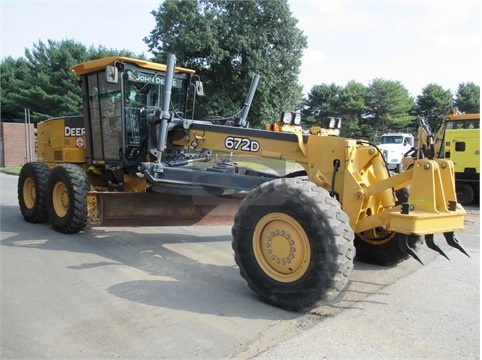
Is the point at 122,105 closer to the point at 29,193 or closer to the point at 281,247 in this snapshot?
the point at 29,193

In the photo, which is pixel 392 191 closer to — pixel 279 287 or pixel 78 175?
pixel 279 287

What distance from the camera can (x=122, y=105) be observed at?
7.08m

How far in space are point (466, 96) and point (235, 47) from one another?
40421 millimetres

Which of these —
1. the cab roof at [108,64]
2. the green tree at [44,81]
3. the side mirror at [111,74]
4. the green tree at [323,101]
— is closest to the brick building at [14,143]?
the green tree at [44,81]

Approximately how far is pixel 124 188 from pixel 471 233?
6426mm

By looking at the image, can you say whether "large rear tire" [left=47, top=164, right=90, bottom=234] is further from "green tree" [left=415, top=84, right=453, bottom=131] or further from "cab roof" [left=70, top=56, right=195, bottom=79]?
"green tree" [left=415, top=84, right=453, bottom=131]

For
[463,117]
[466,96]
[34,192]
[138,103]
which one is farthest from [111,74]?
[466,96]

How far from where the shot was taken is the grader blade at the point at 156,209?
21.3 feet

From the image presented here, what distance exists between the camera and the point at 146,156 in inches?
286

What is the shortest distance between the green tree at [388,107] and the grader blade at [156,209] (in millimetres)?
51259

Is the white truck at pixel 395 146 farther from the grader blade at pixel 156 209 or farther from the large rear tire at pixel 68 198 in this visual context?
the large rear tire at pixel 68 198

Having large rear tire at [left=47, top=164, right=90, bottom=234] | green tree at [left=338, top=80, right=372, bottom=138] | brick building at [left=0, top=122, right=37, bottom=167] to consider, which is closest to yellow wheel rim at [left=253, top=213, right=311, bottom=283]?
large rear tire at [left=47, top=164, right=90, bottom=234]

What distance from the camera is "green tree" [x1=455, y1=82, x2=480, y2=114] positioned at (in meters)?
54.9

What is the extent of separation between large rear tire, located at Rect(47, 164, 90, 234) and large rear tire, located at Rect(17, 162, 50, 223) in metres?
0.62
